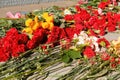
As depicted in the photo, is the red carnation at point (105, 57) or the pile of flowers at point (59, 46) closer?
the pile of flowers at point (59, 46)

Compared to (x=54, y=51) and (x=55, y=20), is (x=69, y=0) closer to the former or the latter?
(x=55, y=20)

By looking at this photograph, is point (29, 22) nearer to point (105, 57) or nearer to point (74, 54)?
point (74, 54)

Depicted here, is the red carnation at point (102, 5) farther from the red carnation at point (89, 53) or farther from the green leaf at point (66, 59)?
the green leaf at point (66, 59)

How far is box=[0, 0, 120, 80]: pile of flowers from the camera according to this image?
11.8ft

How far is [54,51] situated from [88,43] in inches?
14.2

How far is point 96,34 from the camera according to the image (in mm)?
4496

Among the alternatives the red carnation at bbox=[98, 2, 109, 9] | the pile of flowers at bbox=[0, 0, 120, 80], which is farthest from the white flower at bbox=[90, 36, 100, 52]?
the red carnation at bbox=[98, 2, 109, 9]

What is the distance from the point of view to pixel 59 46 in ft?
13.5

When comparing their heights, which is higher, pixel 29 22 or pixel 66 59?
pixel 29 22

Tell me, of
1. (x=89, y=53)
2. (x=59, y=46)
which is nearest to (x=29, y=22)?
(x=59, y=46)

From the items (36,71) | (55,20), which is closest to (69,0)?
(55,20)

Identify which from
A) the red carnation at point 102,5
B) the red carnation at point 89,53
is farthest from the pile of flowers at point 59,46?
the red carnation at point 102,5

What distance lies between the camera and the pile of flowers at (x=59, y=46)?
Result: 3.59 meters

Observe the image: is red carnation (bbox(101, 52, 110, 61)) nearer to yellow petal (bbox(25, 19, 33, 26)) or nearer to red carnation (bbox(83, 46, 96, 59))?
red carnation (bbox(83, 46, 96, 59))
